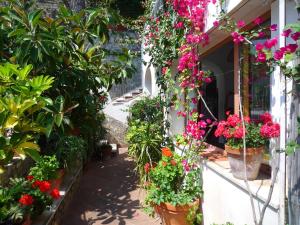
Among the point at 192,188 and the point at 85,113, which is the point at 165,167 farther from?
the point at 85,113

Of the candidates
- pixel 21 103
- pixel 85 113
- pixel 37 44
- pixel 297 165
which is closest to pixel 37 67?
pixel 37 44

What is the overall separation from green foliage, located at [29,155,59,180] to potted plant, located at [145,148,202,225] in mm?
1522

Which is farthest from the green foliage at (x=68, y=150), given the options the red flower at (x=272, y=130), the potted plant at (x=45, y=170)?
the red flower at (x=272, y=130)

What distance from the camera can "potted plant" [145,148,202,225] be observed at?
12.4ft

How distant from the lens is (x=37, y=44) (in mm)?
4219

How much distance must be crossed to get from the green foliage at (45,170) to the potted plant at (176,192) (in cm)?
152

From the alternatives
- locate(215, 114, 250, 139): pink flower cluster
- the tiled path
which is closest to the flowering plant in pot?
the tiled path

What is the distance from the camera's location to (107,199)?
5.86 m

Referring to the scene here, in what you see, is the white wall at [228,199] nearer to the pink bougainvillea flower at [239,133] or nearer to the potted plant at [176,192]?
the potted plant at [176,192]

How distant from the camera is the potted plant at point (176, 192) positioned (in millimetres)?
3789

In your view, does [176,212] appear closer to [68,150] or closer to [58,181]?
[58,181]

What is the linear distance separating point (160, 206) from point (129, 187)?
2731 millimetres

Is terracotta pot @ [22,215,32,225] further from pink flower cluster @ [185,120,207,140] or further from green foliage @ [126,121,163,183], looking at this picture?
green foliage @ [126,121,163,183]

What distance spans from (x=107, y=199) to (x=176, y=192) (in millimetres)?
2143
